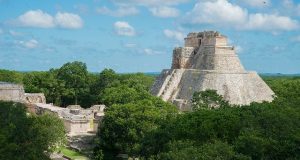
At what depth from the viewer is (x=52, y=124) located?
33.6 metres

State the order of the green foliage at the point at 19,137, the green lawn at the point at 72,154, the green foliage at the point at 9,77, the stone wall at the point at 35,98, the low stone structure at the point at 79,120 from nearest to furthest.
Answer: the green foliage at the point at 19,137
the green lawn at the point at 72,154
the low stone structure at the point at 79,120
the stone wall at the point at 35,98
the green foliage at the point at 9,77

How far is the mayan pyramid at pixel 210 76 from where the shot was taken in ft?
154

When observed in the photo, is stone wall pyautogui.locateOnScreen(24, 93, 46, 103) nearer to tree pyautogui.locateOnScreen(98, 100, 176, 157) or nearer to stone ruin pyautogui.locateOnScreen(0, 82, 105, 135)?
stone ruin pyautogui.locateOnScreen(0, 82, 105, 135)

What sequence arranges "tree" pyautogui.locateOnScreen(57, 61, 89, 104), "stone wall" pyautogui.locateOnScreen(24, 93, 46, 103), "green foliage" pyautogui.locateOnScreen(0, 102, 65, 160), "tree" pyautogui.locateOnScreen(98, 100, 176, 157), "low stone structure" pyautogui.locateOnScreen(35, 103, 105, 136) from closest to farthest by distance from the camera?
"green foliage" pyautogui.locateOnScreen(0, 102, 65, 160), "tree" pyautogui.locateOnScreen(98, 100, 176, 157), "low stone structure" pyautogui.locateOnScreen(35, 103, 105, 136), "stone wall" pyautogui.locateOnScreen(24, 93, 46, 103), "tree" pyautogui.locateOnScreen(57, 61, 89, 104)

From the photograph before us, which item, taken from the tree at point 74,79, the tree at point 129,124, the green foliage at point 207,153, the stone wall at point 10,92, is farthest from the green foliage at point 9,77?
the green foliage at point 207,153

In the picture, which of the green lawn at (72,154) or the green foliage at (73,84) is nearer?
the green lawn at (72,154)

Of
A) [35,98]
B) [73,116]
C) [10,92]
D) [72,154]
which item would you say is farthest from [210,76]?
[35,98]

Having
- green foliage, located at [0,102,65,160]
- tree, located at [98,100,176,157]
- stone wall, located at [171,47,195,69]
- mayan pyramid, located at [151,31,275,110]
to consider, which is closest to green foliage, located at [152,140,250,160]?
green foliage, located at [0,102,65,160]

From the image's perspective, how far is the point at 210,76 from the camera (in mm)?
47406

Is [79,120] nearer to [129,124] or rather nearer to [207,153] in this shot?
[129,124]

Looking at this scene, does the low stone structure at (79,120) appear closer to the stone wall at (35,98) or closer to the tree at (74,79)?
the stone wall at (35,98)

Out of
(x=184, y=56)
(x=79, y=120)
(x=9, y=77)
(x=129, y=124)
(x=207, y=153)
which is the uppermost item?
(x=184, y=56)

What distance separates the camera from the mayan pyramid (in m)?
46.9

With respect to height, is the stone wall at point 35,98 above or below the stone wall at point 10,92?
below
